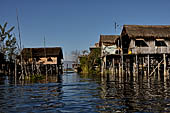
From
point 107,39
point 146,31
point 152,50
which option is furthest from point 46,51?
point 152,50

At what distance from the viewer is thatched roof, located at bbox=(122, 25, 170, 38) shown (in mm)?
27531

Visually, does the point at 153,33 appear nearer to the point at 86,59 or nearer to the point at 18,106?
the point at 86,59

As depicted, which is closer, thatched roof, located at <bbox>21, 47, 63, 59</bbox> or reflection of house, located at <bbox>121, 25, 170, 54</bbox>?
reflection of house, located at <bbox>121, 25, 170, 54</bbox>

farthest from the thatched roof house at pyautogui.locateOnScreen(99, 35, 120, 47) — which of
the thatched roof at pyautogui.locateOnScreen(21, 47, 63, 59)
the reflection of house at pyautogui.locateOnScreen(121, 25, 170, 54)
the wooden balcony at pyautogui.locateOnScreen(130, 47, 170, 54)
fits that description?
the wooden balcony at pyautogui.locateOnScreen(130, 47, 170, 54)

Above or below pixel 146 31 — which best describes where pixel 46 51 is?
below

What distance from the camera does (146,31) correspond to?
28359mm

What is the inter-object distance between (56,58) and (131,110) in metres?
41.9

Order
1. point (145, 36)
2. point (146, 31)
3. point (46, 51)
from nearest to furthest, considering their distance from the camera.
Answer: point (145, 36) → point (146, 31) → point (46, 51)

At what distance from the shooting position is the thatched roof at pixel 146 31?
27.5 meters

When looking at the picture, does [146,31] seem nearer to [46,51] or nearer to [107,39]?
[107,39]

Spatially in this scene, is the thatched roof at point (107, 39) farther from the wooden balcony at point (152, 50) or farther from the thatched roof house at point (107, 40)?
the wooden balcony at point (152, 50)

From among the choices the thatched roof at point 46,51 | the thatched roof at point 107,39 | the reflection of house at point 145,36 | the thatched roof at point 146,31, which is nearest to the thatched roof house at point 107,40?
the thatched roof at point 107,39

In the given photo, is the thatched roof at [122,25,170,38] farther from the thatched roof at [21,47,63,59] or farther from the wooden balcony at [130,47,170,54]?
the thatched roof at [21,47,63,59]

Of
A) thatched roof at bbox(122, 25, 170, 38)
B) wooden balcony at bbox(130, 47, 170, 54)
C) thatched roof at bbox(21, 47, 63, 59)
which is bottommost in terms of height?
wooden balcony at bbox(130, 47, 170, 54)
